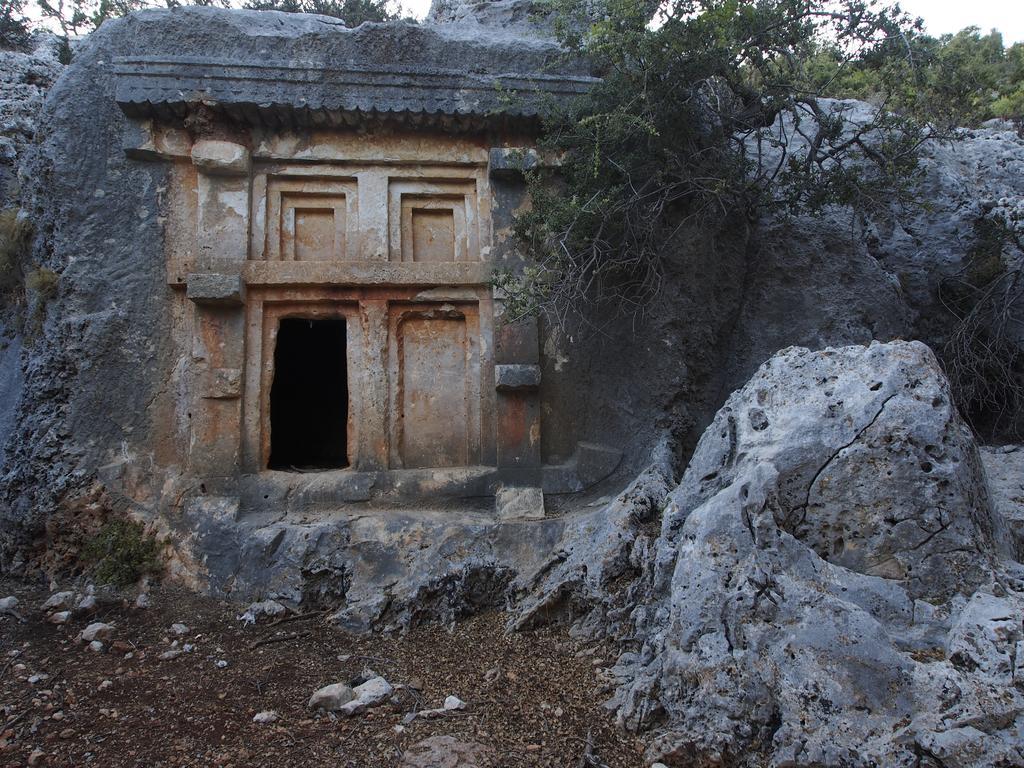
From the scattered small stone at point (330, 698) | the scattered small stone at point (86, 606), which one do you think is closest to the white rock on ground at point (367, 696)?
the scattered small stone at point (330, 698)

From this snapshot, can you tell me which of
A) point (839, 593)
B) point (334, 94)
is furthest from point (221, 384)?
point (839, 593)

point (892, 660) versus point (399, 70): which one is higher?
point (399, 70)

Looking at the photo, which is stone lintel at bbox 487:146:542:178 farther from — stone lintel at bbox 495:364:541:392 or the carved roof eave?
stone lintel at bbox 495:364:541:392

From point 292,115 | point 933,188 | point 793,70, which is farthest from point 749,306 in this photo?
point 292,115

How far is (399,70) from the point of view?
552 centimetres

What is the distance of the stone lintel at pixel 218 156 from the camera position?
5.46 meters

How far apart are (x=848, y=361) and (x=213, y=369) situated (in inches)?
164

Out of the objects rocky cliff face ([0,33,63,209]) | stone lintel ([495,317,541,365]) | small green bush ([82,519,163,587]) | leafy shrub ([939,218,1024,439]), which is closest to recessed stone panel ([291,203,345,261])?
stone lintel ([495,317,541,365])

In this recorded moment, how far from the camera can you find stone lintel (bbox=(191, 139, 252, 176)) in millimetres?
5461

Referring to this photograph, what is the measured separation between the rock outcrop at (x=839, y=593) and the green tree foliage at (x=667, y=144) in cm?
212

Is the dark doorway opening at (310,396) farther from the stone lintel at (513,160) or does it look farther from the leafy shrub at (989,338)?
the leafy shrub at (989,338)

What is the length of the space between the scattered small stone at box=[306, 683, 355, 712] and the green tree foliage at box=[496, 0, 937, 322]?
262 centimetres

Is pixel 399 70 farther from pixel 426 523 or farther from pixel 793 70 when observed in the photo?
pixel 426 523

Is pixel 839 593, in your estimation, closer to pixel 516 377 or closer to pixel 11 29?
pixel 516 377
